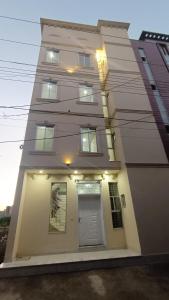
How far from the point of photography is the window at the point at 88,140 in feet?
26.6

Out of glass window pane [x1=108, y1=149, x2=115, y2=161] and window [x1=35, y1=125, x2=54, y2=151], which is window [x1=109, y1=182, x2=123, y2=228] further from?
window [x1=35, y1=125, x2=54, y2=151]

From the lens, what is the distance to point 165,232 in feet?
19.8

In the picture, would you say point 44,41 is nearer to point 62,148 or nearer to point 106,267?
point 62,148

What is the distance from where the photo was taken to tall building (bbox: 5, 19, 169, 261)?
6.28 m

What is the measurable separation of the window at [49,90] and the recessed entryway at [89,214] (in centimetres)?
545

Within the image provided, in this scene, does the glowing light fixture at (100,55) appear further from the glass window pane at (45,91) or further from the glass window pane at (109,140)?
the glass window pane at (109,140)

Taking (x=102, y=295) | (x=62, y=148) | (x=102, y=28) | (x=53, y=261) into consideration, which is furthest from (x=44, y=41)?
(x=102, y=295)

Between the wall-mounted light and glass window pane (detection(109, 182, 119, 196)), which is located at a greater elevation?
the wall-mounted light

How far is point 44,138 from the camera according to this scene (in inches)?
303

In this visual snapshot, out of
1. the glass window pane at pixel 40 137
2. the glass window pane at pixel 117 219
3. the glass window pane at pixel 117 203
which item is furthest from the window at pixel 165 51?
the glass window pane at pixel 117 219

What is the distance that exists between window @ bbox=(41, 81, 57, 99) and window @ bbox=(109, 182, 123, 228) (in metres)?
6.15

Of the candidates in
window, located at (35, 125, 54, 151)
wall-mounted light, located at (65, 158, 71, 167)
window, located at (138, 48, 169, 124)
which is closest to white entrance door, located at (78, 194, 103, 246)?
wall-mounted light, located at (65, 158, 71, 167)

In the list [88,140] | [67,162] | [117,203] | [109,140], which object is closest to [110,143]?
[109,140]

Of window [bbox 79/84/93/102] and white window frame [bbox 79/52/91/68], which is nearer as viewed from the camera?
window [bbox 79/84/93/102]
